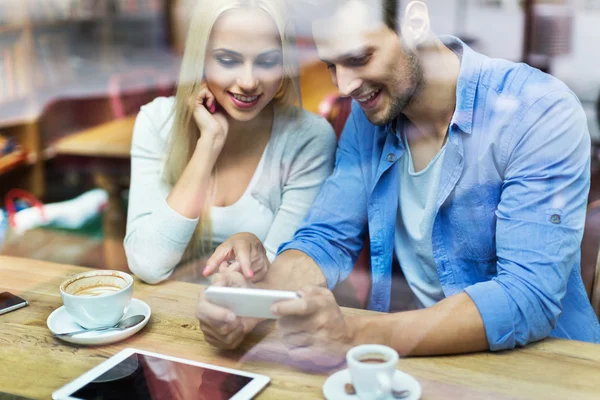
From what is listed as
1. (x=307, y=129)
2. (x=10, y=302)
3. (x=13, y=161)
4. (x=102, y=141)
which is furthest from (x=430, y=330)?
(x=13, y=161)

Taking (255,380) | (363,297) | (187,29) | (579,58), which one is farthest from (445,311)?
(187,29)

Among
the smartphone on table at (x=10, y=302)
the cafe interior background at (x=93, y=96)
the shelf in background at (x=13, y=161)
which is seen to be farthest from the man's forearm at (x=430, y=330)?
the shelf in background at (x=13, y=161)

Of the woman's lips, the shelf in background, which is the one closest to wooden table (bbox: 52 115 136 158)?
the shelf in background

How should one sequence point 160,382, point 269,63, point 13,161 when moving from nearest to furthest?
point 160,382, point 269,63, point 13,161

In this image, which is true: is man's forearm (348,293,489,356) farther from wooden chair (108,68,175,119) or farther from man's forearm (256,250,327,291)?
wooden chair (108,68,175,119)

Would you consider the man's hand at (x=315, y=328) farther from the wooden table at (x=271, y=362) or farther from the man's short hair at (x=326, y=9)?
the man's short hair at (x=326, y=9)

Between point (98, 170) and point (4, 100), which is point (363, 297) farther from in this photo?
point (4, 100)

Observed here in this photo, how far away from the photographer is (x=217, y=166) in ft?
4.37

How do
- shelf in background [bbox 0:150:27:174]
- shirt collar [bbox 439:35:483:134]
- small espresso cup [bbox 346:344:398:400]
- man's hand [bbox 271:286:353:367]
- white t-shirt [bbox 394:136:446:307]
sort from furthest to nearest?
shelf in background [bbox 0:150:27:174]
white t-shirt [bbox 394:136:446:307]
shirt collar [bbox 439:35:483:134]
man's hand [bbox 271:286:353:367]
small espresso cup [bbox 346:344:398:400]

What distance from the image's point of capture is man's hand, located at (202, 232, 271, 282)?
46.2 inches

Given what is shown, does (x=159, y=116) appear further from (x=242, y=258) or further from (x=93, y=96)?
(x=242, y=258)

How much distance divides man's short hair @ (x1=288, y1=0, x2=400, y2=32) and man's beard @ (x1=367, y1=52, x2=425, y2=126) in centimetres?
8

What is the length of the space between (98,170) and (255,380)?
0.79m

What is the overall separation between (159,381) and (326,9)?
63cm
